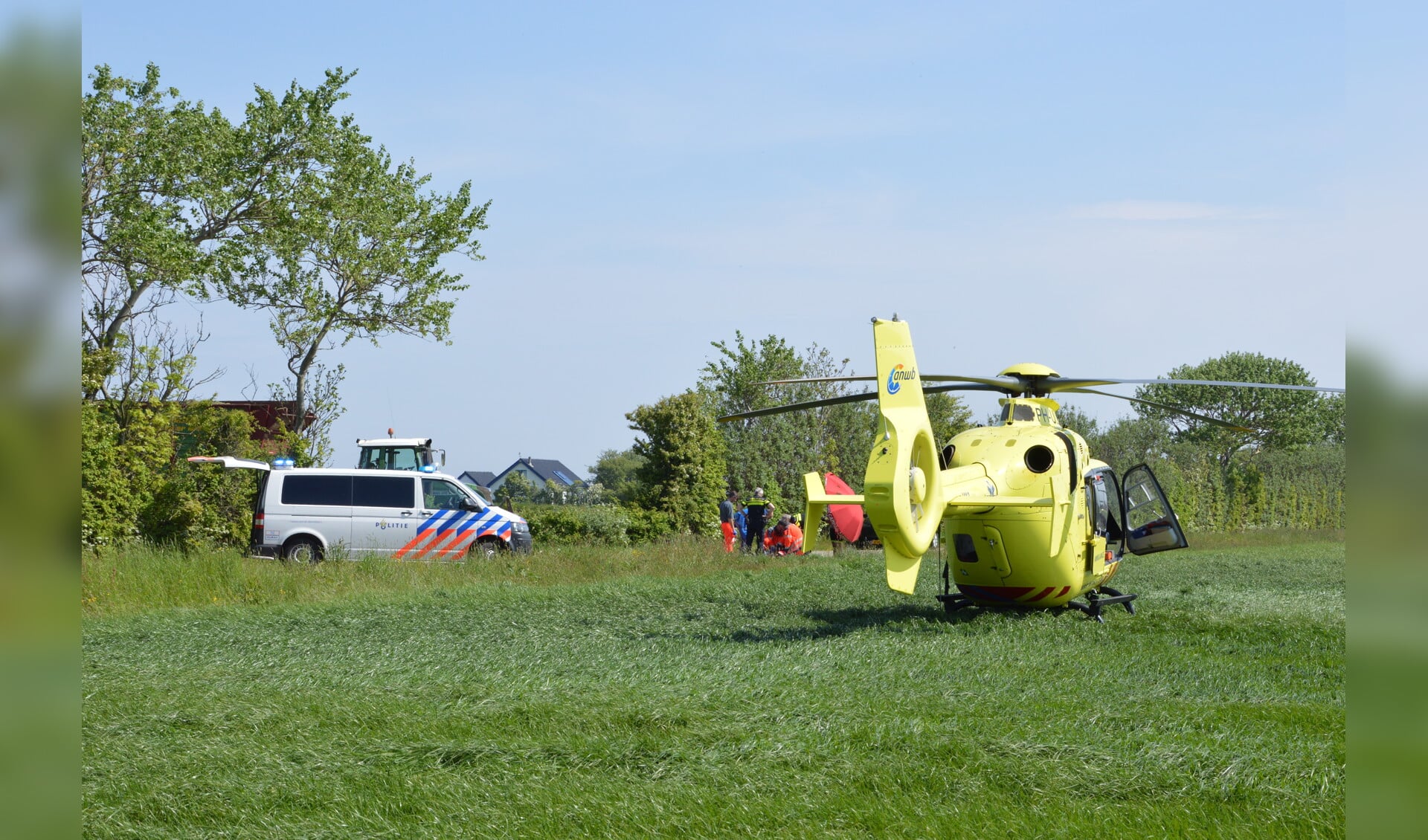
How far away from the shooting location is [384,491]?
66.5ft

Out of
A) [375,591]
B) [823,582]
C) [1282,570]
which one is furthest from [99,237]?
[1282,570]

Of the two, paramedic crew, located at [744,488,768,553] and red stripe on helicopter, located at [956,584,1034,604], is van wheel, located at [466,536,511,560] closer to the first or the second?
paramedic crew, located at [744,488,768,553]

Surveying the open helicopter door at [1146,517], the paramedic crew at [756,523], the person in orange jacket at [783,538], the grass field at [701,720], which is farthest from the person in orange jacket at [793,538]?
the open helicopter door at [1146,517]

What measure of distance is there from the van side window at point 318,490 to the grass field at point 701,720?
5233mm

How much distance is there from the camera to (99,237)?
826 inches

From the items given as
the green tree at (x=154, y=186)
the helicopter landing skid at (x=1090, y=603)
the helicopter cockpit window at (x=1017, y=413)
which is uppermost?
the green tree at (x=154, y=186)

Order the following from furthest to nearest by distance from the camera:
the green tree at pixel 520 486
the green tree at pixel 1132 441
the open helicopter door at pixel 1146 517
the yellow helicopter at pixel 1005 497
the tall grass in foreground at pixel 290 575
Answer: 1. the green tree at pixel 520 486
2. the green tree at pixel 1132 441
3. the tall grass in foreground at pixel 290 575
4. the open helicopter door at pixel 1146 517
5. the yellow helicopter at pixel 1005 497

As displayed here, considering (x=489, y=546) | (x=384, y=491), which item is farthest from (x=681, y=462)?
(x=384, y=491)

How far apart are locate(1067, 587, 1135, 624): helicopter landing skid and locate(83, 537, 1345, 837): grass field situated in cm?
23

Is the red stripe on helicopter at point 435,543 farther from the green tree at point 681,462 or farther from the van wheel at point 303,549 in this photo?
the green tree at point 681,462

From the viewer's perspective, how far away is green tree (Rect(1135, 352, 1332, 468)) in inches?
1720

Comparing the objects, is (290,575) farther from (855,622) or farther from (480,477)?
(480,477)

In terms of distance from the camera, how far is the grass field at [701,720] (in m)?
5.37

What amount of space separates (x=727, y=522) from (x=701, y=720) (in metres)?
17.5
